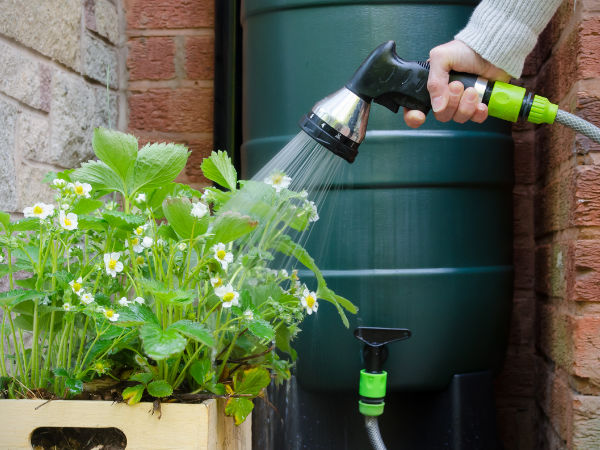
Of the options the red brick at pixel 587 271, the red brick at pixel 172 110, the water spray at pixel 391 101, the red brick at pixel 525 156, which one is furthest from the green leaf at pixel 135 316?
the red brick at pixel 525 156

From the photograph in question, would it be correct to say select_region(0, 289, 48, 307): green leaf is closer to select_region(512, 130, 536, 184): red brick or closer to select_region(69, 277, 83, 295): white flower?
select_region(69, 277, 83, 295): white flower

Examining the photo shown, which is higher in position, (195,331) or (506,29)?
(506,29)

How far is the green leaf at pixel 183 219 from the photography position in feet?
2.07

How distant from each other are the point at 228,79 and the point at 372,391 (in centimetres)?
80

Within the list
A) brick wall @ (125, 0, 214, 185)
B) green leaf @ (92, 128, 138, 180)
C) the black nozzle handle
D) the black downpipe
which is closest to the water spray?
the black nozzle handle

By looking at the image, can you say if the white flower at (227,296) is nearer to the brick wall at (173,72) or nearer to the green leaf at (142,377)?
the green leaf at (142,377)

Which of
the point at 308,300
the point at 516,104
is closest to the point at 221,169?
the point at 308,300

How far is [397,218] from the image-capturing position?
1230mm

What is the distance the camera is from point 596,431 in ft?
3.68

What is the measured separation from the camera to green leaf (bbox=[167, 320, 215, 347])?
59 centimetres

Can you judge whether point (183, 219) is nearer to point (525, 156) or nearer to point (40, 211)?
point (40, 211)

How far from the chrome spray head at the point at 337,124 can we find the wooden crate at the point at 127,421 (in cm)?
36

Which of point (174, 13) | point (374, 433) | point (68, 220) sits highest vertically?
point (174, 13)

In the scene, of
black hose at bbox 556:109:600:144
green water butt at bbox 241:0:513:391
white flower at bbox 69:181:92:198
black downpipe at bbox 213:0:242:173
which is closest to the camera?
white flower at bbox 69:181:92:198
